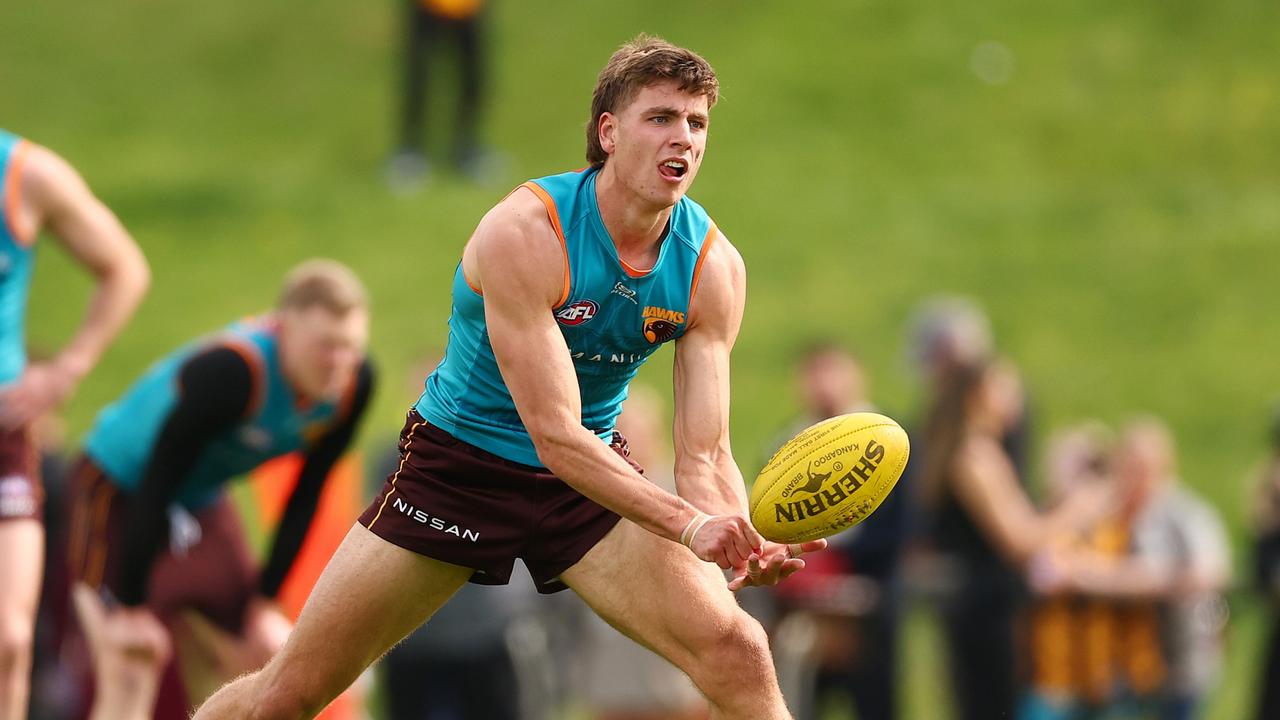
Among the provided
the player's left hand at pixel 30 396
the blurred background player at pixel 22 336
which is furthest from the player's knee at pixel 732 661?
the player's left hand at pixel 30 396

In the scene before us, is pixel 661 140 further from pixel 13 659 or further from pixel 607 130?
pixel 13 659

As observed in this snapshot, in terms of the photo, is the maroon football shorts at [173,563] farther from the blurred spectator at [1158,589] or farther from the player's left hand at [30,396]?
the blurred spectator at [1158,589]

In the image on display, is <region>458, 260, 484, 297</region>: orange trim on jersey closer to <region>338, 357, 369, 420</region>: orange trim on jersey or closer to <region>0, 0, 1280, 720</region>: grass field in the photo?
<region>338, 357, 369, 420</region>: orange trim on jersey

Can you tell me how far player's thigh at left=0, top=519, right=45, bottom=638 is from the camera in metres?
6.33

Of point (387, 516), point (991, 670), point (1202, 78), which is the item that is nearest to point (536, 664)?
point (991, 670)

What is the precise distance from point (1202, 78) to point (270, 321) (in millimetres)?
19688

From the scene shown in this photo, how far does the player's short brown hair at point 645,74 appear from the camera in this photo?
16.5ft

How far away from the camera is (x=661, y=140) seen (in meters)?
5.04

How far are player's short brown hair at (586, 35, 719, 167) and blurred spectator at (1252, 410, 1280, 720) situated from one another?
6.41 metres

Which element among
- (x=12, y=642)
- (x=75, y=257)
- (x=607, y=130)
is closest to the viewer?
(x=607, y=130)

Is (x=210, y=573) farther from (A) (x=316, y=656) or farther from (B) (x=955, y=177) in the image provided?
(B) (x=955, y=177)

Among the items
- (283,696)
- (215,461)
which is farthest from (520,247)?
(215,461)

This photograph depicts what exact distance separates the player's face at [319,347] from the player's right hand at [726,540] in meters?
2.56

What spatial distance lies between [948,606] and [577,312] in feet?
19.5
